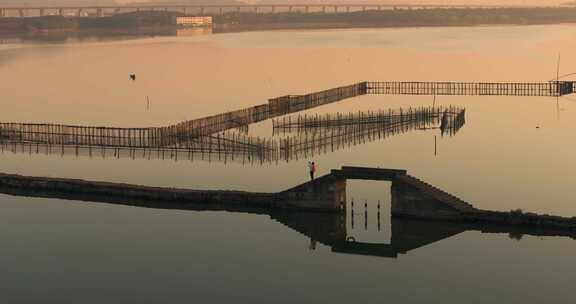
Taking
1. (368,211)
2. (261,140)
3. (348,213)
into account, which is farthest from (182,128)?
(348,213)

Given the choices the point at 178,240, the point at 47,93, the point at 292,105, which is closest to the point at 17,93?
the point at 47,93

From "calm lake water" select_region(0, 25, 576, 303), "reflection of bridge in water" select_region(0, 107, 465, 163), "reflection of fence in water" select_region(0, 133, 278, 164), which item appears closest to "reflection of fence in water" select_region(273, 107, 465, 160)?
"reflection of bridge in water" select_region(0, 107, 465, 163)

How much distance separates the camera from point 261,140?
70.9 metres

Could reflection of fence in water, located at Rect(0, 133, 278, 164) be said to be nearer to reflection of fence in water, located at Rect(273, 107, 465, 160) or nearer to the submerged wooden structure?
the submerged wooden structure

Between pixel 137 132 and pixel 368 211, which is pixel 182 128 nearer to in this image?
pixel 137 132

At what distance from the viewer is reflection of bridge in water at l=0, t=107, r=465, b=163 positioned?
214 feet

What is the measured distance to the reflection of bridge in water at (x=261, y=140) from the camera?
65.3 m

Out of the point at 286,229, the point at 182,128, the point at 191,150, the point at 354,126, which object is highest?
the point at 182,128

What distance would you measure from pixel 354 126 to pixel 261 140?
10399 mm

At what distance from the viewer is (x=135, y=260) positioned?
134 ft

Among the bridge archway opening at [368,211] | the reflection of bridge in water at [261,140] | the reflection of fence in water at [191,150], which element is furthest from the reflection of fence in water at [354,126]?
the bridge archway opening at [368,211]

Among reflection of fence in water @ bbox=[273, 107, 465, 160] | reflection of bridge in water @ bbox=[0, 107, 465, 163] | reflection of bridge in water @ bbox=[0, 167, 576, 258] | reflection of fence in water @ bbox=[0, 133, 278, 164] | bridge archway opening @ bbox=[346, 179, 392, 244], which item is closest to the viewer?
reflection of bridge in water @ bbox=[0, 167, 576, 258]

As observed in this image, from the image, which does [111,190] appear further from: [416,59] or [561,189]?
[416,59]

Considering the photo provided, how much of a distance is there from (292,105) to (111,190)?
134 feet
